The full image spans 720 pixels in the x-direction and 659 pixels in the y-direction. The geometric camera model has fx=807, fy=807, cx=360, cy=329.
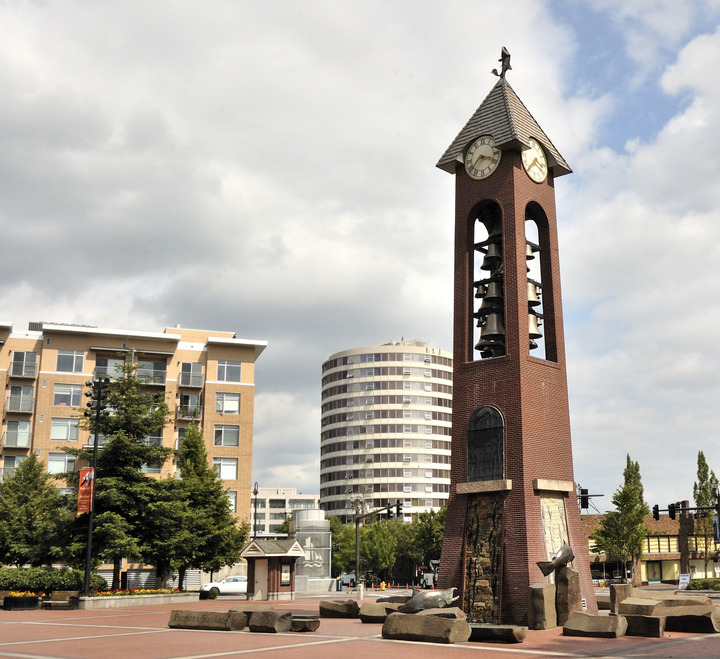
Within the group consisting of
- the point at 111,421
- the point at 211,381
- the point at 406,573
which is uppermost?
the point at 211,381

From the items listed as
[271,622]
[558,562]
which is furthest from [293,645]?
[558,562]

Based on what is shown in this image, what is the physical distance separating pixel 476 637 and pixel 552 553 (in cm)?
613

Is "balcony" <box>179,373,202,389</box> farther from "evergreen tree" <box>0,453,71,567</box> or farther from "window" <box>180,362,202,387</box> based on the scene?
"evergreen tree" <box>0,453,71,567</box>

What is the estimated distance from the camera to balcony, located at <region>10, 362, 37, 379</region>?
207ft

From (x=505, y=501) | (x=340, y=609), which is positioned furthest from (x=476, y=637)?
(x=340, y=609)

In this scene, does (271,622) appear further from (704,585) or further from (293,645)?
(704,585)

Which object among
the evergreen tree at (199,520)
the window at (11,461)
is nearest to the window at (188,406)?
the window at (11,461)

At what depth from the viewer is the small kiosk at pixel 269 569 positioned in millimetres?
45656

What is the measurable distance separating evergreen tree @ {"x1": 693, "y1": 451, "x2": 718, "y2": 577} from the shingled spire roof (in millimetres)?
56325

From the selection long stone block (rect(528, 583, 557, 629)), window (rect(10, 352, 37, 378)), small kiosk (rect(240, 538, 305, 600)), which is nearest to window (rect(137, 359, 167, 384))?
window (rect(10, 352, 37, 378))

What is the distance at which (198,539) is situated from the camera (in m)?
43.2

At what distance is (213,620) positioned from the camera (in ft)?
79.4

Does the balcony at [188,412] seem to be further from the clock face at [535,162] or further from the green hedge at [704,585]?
the clock face at [535,162]

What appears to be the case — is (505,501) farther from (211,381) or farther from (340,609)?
(211,381)
